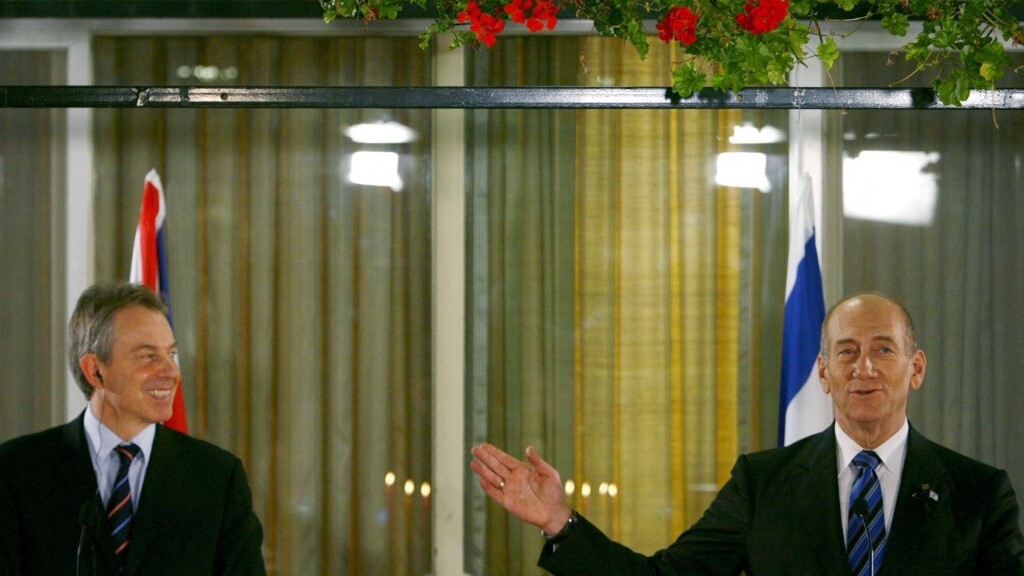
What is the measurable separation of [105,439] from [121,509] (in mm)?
227

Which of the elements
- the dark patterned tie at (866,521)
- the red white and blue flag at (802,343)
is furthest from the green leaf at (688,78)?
the red white and blue flag at (802,343)

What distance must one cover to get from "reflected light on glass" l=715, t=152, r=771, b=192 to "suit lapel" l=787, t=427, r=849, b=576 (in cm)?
173

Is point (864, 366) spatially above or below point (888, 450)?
above

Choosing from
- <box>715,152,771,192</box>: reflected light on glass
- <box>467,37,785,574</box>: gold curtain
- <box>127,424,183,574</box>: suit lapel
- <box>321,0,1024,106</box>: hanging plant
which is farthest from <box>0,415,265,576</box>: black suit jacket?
<box>715,152,771,192</box>: reflected light on glass

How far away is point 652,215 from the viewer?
4.71 m

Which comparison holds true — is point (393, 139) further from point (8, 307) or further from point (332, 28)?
point (8, 307)

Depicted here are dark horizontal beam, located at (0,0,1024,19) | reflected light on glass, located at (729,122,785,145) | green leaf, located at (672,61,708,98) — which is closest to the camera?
green leaf, located at (672,61,708,98)

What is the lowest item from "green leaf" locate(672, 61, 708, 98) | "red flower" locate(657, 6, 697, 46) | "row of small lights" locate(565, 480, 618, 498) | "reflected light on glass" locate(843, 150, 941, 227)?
"row of small lights" locate(565, 480, 618, 498)

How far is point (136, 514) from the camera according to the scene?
9.85 ft

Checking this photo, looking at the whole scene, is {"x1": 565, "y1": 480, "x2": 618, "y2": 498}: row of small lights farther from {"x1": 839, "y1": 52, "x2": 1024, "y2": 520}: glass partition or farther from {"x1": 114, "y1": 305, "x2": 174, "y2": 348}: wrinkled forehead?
{"x1": 114, "y1": 305, "x2": 174, "y2": 348}: wrinkled forehead

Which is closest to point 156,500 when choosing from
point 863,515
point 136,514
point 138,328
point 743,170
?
point 136,514

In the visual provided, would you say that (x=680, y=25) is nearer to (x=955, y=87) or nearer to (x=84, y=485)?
(x=955, y=87)

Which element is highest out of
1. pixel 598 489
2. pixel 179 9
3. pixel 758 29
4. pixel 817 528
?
pixel 179 9

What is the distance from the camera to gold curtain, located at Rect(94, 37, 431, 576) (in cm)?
471
